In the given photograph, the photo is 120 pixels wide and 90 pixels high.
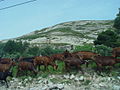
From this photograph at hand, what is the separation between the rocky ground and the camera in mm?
18422

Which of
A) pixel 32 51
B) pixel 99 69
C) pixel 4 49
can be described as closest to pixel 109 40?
pixel 32 51

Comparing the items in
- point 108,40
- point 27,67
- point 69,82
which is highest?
Result: point 27,67

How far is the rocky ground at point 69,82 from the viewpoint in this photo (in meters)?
18.4

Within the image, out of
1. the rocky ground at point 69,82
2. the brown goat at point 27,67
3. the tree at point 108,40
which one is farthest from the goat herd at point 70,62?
the tree at point 108,40

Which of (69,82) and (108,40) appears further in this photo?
(108,40)

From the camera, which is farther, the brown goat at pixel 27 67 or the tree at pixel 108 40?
the tree at pixel 108 40

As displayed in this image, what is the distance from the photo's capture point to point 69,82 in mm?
19109

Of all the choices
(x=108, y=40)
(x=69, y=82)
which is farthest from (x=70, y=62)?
(x=108, y=40)

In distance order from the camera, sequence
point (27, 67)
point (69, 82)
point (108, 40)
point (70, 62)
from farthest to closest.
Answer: point (108, 40) → point (27, 67) → point (70, 62) → point (69, 82)

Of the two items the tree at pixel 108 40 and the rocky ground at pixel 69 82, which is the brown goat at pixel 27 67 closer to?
the rocky ground at pixel 69 82

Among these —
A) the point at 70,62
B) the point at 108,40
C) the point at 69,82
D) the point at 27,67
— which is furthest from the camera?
the point at 108,40

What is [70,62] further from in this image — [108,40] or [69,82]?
[108,40]

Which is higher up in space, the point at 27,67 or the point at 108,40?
the point at 27,67

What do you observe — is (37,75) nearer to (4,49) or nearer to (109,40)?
(109,40)
